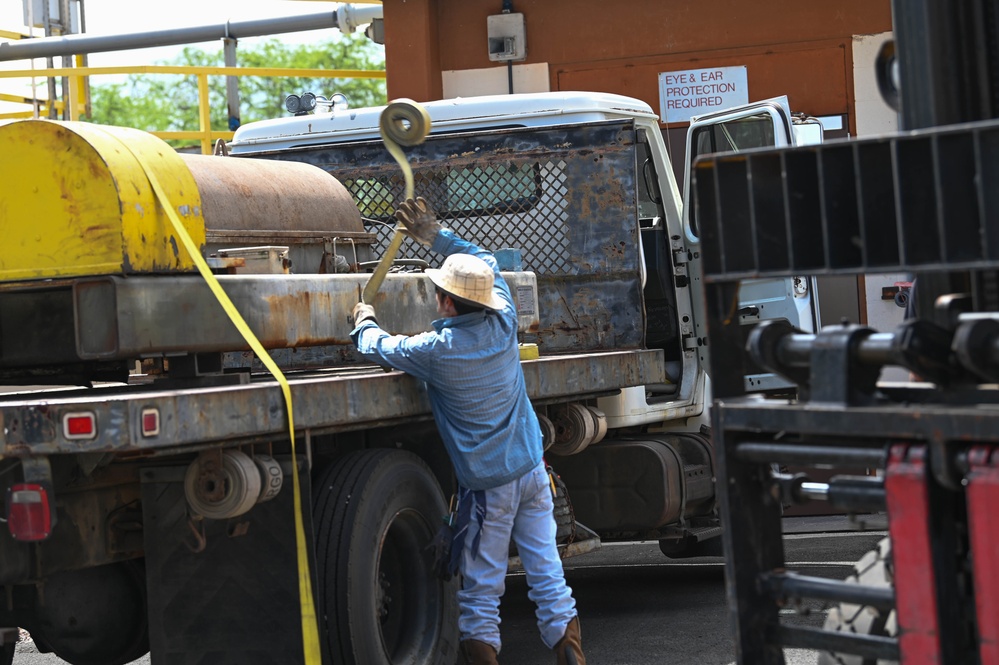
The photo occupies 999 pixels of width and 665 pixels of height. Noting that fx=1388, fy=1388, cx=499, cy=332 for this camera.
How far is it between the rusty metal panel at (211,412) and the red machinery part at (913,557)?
222 cm

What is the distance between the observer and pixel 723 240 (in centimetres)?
340

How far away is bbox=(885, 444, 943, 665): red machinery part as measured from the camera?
299 cm

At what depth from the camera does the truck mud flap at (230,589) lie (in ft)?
16.1

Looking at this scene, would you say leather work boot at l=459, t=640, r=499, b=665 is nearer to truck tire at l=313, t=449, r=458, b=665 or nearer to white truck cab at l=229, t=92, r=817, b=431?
truck tire at l=313, t=449, r=458, b=665

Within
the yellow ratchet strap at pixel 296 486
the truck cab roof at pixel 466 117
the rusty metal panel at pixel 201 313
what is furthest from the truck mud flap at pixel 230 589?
the truck cab roof at pixel 466 117

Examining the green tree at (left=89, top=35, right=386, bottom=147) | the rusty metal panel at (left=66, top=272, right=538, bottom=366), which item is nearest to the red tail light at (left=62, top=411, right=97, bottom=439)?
the rusty metal panel at (left=66, top=272, right=538, bottom=366)

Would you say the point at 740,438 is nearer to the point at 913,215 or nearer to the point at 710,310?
the point at 710,310

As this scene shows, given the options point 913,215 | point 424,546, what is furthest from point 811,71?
point 913,215

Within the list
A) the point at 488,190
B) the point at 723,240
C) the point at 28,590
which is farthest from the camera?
the point at 488,190

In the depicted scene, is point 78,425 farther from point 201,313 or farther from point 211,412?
point 201,313

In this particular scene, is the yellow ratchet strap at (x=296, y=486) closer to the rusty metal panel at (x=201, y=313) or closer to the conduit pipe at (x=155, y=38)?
the rusty metal panel at (x=201, y=313)

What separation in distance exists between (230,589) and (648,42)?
8831mm

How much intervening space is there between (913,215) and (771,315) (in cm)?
476

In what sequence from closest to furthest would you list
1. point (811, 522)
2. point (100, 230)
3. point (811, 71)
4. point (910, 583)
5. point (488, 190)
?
point (910, 583) < point (100, 230) < point (488, 190) < point (811, 522) < point (811, 71)
